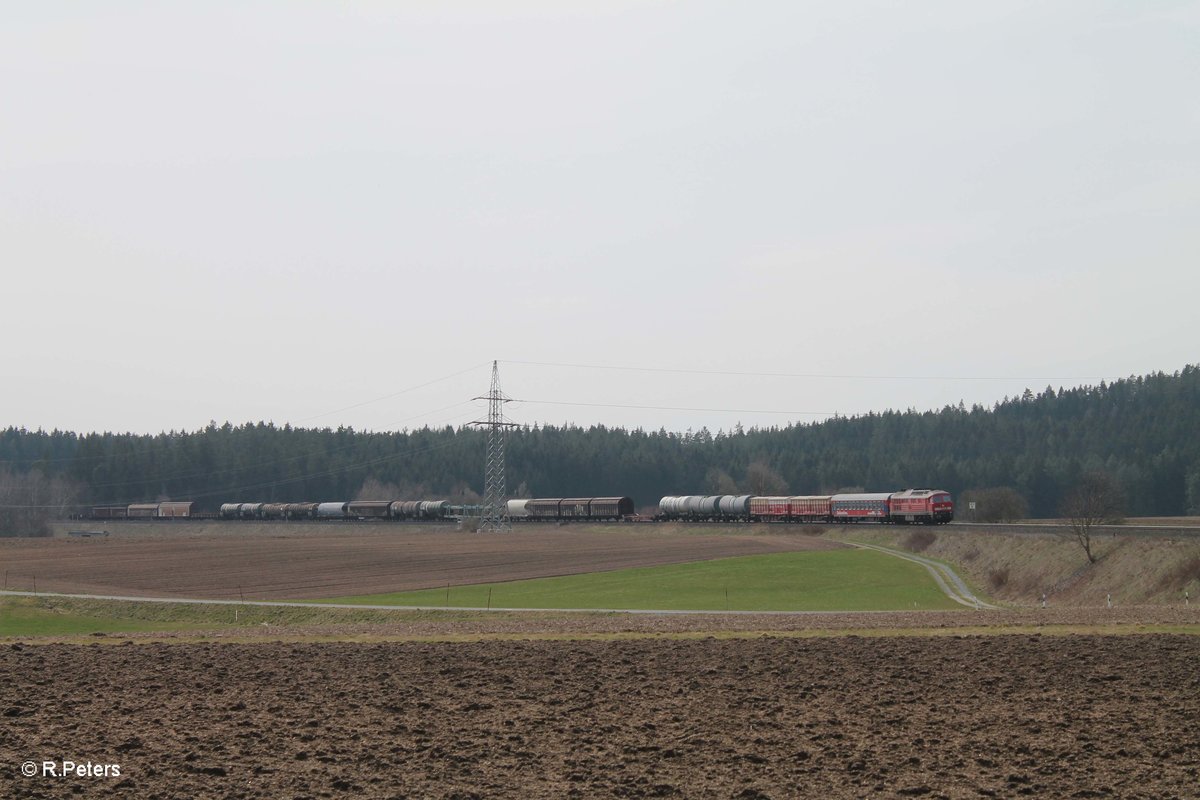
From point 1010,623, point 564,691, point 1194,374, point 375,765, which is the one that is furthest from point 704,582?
point 1194,374

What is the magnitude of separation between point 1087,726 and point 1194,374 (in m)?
206

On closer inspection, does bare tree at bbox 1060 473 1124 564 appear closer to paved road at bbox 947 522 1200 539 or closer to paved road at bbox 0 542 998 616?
paved road at bbox 947 522 1200 539

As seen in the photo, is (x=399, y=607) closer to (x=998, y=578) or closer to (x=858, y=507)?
(x=998, y=578)

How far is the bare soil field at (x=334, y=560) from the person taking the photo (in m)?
67.6

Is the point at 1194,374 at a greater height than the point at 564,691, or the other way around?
the point at 1194,374

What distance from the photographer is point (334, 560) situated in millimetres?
89375

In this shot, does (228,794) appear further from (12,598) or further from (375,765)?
(12,598)

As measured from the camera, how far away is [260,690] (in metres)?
21.8

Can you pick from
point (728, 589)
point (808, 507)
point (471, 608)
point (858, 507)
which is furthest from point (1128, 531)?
point (808, 507)

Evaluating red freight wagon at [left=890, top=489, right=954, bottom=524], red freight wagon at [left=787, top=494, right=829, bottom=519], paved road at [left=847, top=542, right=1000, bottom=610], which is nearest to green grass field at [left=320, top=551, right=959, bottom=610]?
paved road at [left=847, top=542, right=1000, bottom=610]

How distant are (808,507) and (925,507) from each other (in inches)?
784

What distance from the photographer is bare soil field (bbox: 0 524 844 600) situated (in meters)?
67.6

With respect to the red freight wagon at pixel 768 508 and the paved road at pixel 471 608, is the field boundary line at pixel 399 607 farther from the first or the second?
the red freight wagon at pixel 768 508

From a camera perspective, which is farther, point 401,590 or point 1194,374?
point 1194,374
